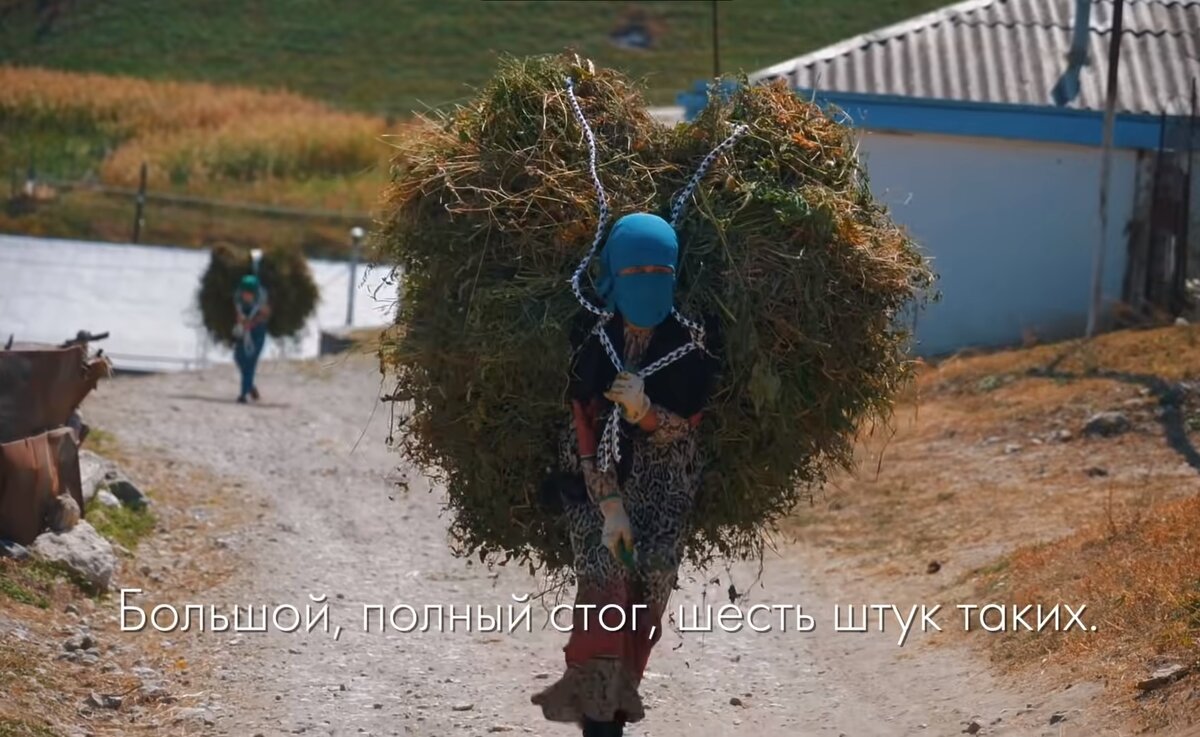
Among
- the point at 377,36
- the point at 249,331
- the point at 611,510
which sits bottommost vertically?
the point at 249,331

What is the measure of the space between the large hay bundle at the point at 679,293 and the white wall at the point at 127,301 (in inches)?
645

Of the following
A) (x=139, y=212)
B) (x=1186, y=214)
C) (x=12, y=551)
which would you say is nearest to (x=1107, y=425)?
(x=1186, y=214)

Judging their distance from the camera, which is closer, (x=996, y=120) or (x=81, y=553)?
(x=81, y=553)

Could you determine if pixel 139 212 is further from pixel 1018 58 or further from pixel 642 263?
pixel 642 263

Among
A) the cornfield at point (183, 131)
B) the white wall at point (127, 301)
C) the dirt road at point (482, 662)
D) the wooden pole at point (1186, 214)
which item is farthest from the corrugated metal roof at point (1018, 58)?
the cornfield at point (183, 131)

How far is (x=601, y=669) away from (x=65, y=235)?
89.4 feet

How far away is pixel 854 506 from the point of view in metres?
11.0

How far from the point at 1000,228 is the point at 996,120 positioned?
44.6 inches

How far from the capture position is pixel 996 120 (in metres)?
15.9

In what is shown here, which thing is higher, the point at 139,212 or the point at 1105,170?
the point at 1105,170

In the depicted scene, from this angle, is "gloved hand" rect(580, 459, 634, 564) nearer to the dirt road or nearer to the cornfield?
the dirt road

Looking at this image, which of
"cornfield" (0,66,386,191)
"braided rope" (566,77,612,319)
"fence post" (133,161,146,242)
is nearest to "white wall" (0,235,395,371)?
"fence post" (133,161,146,242)

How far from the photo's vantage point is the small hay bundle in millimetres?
22000

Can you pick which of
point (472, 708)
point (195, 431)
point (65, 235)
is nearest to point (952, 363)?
point (195, 431)
